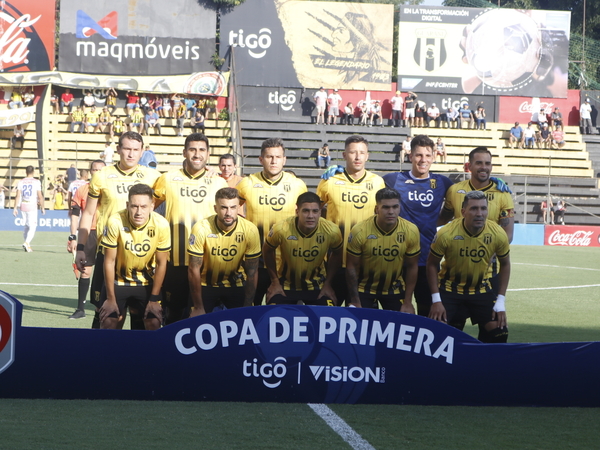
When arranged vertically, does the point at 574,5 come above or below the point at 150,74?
above

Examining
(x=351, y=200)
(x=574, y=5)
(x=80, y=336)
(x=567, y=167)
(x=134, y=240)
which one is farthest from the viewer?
(x=574, y=5)

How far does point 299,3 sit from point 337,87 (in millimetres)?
4286

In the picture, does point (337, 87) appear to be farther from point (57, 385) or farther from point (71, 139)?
point (57, 385)

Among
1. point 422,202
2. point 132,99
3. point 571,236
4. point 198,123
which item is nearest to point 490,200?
point 422,202

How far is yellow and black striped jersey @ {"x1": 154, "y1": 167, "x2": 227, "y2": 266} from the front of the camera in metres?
7.19

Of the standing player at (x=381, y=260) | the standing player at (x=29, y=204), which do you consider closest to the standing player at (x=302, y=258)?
the standing player at (x=381, y=260)

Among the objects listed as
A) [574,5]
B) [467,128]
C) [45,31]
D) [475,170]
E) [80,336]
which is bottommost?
[80,336]

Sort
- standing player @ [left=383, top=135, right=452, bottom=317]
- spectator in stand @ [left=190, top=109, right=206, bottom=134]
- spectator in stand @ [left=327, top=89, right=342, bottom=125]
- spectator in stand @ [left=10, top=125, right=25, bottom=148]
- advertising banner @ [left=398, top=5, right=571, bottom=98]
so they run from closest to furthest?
standing player @ [left=383, top=135, right=452, bottom=317] < spectator in stand @ [left=10, top=125, right=25, bottom=148] < spectator in stand @ [left=190, top=109, right=206, bottom=134] < spectator in stand @ [left=327, top=89, right=342, bottom=125] < advertising banner @ [left=398, top=5, right=571, bottom=98]

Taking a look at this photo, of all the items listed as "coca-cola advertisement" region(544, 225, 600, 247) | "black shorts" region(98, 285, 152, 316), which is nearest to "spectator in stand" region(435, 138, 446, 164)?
"coca-cola advertisement" region(544, 225, 600, 247)

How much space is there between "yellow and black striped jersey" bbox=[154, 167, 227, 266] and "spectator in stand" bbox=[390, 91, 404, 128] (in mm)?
29244

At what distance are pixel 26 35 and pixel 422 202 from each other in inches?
1226

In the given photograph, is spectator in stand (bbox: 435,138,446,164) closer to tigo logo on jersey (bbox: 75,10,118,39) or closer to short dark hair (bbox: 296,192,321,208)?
Answer: tigo logo on jersey (bbox: 75,10,118,39)

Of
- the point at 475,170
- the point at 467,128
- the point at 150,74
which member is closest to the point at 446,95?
the point at 467,128

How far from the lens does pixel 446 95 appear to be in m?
37.6
